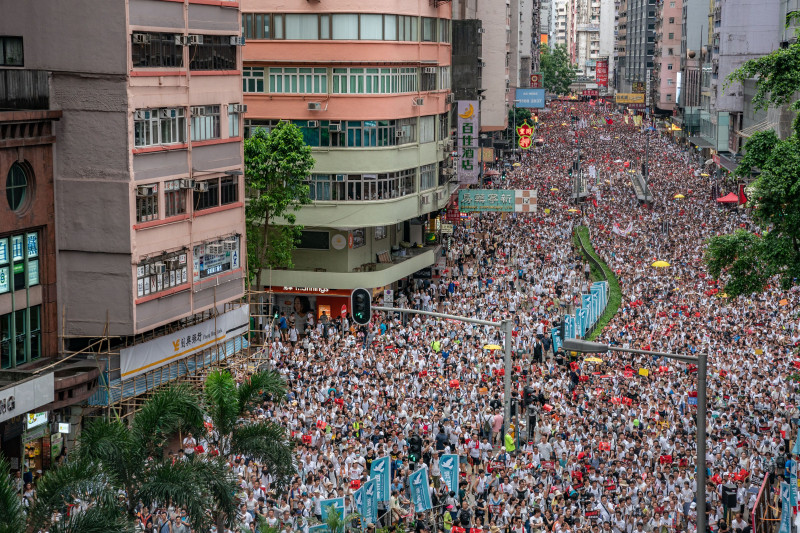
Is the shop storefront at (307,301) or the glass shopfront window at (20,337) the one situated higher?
the glass shopfront window at (20,337)

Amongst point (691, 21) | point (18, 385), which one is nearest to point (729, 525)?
point (18, 385)

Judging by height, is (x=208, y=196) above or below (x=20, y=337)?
above

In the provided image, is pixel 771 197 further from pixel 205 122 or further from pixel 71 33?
pixel 71 33

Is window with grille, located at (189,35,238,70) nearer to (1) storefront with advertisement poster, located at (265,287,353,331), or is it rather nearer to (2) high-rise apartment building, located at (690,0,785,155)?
(1) storefront with advertisement poster, located at (265,287,353,331)

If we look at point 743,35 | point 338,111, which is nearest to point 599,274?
point 338,111

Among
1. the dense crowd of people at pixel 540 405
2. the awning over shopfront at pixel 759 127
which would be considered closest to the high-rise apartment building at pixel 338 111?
the dense crowd of people at pixel 540 405

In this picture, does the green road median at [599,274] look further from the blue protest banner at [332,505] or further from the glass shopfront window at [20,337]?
the blue protest banner at [332,505]

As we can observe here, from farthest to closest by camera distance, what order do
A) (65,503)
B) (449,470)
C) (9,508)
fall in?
1. (449,470)
2. (65,503)
3. (9,508)
